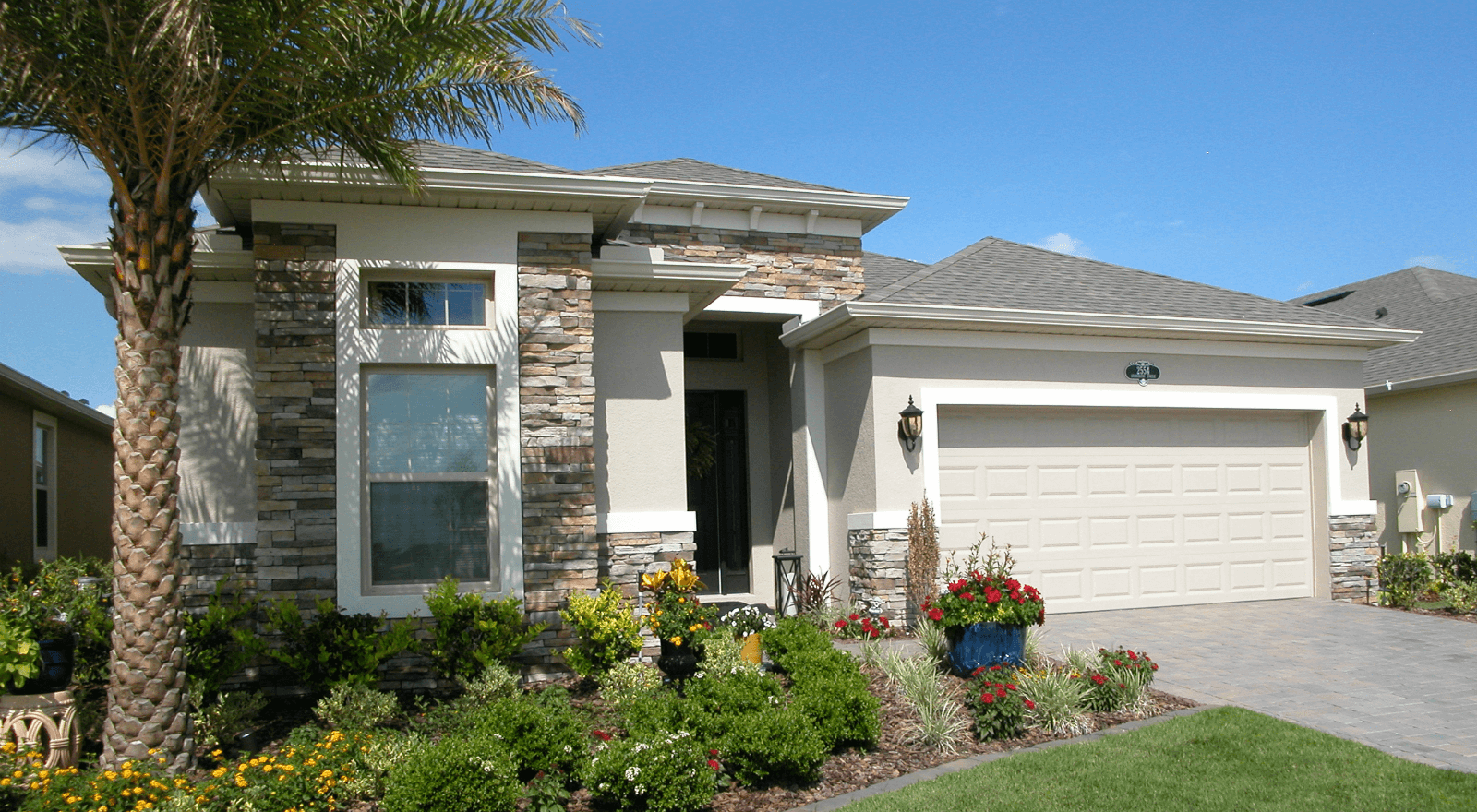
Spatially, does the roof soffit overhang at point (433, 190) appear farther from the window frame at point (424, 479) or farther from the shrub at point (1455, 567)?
the shrub at point (1455, 567)

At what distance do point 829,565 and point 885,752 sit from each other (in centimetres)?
520

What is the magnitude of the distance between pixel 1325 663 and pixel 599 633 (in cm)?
606

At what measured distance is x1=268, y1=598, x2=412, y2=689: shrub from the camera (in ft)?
21.7

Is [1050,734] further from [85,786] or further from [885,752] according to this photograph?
[85,786]

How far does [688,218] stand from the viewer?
36.4 ft

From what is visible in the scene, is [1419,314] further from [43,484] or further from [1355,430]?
[43,484]

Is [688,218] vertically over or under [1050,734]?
over

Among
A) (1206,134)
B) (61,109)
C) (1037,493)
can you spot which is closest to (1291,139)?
(1206,134)

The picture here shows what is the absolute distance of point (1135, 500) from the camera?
10828 mm

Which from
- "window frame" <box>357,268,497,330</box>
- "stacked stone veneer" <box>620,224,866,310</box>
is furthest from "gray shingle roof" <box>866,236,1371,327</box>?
"window frame" <box>357,268,497,330</box>

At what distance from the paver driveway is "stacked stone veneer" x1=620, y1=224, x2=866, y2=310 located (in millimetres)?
4701

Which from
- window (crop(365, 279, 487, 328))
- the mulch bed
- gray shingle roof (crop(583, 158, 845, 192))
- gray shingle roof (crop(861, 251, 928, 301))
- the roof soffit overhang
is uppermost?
gray shingle roof (crop(583, 158, 845, 192))

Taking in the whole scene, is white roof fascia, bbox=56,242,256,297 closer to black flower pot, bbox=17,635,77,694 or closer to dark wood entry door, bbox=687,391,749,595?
black flower pot, bbox=17,635,77,694

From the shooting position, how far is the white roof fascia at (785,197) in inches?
426
